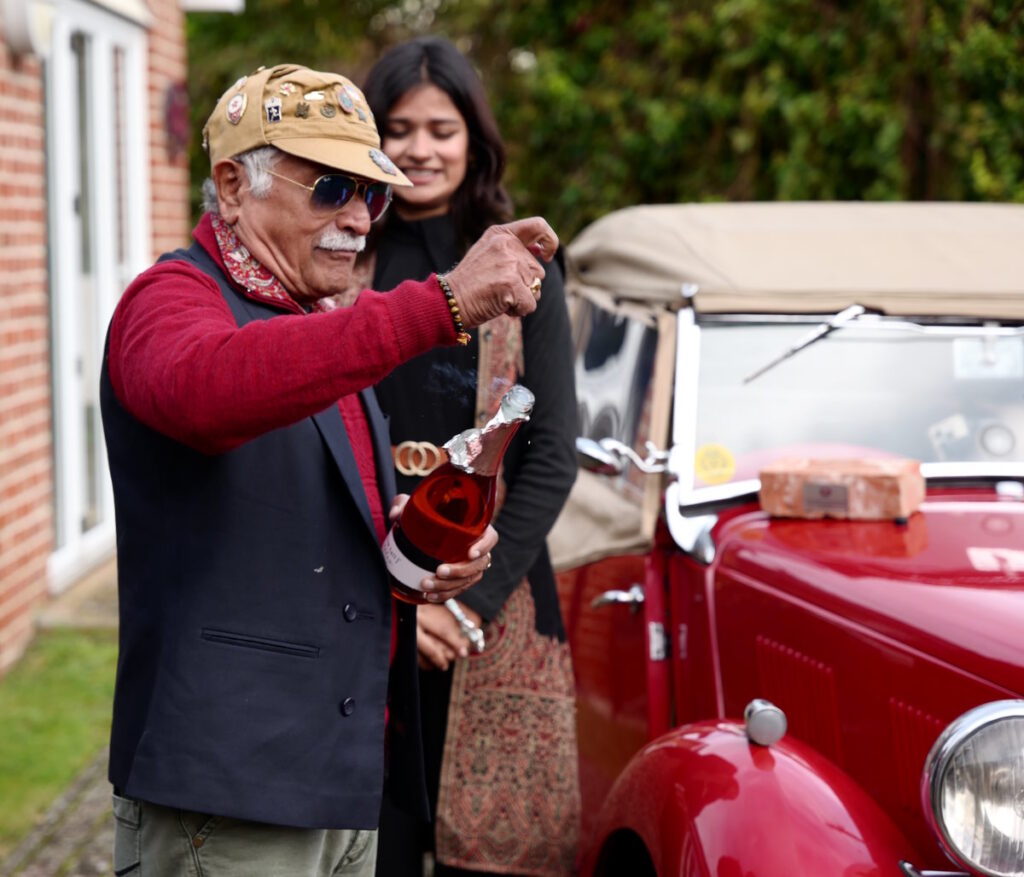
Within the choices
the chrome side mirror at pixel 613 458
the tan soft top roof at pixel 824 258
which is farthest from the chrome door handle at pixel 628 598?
the tan soft top roof at pixel 824 258

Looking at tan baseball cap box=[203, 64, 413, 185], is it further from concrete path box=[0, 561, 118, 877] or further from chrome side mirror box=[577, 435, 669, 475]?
concrete path box=[0, 561, 118, 877]

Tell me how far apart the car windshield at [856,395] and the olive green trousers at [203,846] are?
1.53 metres

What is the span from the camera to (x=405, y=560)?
2.12 metres

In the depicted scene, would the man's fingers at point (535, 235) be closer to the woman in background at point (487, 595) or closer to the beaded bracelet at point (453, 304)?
the beaded bracelet at point (453, 304)

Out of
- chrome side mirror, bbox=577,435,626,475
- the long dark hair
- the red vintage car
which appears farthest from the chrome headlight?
the long dark hair

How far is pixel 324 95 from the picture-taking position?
6.72 ft

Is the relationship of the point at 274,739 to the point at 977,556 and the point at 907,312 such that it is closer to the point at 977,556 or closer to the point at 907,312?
the point at 977,556

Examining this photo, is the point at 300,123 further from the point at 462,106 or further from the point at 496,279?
the point at 462,106

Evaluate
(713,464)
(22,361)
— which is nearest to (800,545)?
(713,464)

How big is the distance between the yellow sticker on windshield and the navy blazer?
1382 mm

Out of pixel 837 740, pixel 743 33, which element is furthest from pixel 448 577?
pixel 743 33

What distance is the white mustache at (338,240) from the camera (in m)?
2.06

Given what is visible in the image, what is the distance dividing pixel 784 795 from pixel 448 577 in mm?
677

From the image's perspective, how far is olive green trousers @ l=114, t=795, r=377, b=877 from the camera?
1966mm
